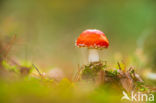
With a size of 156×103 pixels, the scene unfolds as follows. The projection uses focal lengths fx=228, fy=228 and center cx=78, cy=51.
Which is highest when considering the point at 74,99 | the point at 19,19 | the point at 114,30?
the point at 19,19

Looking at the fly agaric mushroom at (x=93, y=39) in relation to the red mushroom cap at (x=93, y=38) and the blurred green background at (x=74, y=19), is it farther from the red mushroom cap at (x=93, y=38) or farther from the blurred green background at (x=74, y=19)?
the blurred green background at (x=74, y=19)

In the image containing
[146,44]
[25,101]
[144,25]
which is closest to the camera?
[25,101]

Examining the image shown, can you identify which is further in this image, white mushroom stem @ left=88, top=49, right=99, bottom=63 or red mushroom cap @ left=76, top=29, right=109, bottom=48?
white mushroom stem @ left=88, top=49, right=99, bottom=63

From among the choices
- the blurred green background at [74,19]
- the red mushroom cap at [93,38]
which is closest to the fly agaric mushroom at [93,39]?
the red mushroom cap at [93,38]

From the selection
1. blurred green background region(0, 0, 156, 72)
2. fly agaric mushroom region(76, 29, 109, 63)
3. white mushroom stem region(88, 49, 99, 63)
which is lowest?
white mushroom stem region(88, 49, 99, 63)

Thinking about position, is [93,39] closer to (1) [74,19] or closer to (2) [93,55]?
(2) [93,55]

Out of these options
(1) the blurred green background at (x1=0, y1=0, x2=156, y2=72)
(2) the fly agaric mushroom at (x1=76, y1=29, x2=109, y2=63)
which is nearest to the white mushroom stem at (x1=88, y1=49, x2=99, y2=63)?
(2) the fly agaric mushroom at (x1=76, y1=29, x2=109, y2=63)

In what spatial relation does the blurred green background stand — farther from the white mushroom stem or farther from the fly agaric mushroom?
the fly agaric mushroom

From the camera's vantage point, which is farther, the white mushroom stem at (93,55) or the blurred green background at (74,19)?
the blurred green background at (74,19)

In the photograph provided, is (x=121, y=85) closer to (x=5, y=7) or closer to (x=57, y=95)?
(x=57, y=95)

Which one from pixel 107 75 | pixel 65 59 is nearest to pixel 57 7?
pixel 65 59

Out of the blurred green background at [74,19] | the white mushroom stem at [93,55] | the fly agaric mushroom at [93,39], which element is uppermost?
the blurred green background at [74,19]
